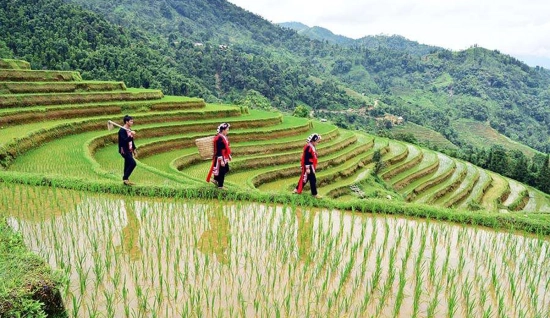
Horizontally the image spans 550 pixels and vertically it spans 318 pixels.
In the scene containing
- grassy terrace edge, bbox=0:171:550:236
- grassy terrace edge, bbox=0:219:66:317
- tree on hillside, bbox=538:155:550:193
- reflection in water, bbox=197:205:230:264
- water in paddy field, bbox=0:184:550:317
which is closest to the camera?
grassy terrace edge, bbox=0:219:66:317

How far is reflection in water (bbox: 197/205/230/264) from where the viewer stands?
208 inches

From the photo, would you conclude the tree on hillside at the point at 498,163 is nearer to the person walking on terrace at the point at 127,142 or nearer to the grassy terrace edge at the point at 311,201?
the grassy terrace edge at the point at 311,201

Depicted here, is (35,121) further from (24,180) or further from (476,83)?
(476,83)

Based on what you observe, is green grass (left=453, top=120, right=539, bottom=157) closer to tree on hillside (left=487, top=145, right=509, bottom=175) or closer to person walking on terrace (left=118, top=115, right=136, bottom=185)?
tree on hillside (left=487, top=145, right=509, bottom=175)

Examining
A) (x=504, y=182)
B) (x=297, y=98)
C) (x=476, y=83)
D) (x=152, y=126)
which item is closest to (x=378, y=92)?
(x=476, y=83)

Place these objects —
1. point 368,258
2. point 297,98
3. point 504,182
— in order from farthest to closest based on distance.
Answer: point 297,98 < point 504,182 < point 368,258

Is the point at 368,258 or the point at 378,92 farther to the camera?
the point at 378,92

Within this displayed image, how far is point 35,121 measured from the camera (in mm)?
14055

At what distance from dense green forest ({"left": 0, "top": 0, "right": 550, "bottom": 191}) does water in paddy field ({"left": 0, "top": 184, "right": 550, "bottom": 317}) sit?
95.8 ft

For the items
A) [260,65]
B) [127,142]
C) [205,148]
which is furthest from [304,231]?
[260,65]

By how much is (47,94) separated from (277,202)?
1253 cm

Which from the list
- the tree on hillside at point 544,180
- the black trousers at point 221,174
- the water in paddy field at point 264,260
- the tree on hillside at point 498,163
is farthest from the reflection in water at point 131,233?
the tree on hillside at point 498,163

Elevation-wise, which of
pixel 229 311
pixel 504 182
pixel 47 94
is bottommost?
pixel 504 182

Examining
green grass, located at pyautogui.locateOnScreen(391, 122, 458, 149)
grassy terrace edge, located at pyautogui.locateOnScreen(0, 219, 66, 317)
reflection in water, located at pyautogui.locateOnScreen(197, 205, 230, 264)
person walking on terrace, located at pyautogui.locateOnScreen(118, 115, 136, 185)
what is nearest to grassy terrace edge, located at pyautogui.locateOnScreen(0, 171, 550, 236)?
person walking on terrace, located at pyautogui.locateOnScreen(118, 115, 136, 185)
